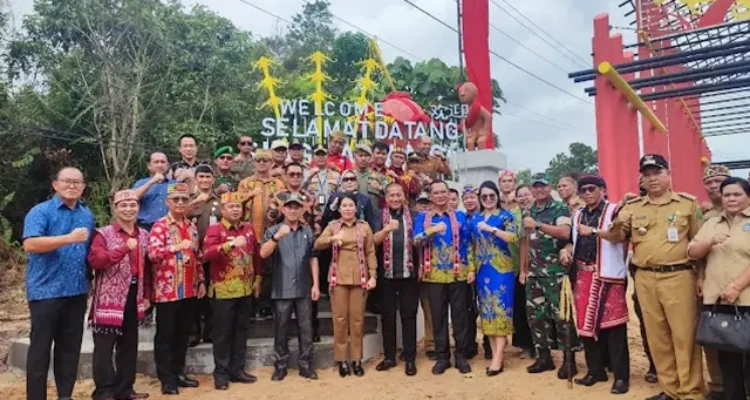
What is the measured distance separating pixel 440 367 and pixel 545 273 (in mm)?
1234

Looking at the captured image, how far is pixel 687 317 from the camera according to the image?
3805 millimetres

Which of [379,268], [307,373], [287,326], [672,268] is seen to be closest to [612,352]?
[672,268]

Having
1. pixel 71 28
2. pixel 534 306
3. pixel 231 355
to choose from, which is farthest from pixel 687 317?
pixel 71 28

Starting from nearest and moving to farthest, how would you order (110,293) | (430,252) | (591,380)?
(110,293) < (591,380) < (430,252)

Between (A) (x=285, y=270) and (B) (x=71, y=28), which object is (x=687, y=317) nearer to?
(A) (x=285, y=270)

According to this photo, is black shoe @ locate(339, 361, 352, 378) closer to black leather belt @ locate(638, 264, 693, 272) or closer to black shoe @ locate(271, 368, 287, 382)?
black shoe @ locate(271, 368, 287, 382)

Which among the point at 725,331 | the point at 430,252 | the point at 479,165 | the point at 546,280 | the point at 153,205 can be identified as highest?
the point at 479,165

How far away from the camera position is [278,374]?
476 centimetres

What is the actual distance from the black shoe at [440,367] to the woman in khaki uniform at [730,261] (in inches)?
82.8

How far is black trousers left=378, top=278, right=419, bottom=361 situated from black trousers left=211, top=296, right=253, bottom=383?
121 cm

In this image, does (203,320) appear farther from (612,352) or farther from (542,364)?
(612,352)

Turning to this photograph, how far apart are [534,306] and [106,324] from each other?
3322mm

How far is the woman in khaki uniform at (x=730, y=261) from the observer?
11.4ft

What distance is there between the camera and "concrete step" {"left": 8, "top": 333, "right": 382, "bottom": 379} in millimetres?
4949
